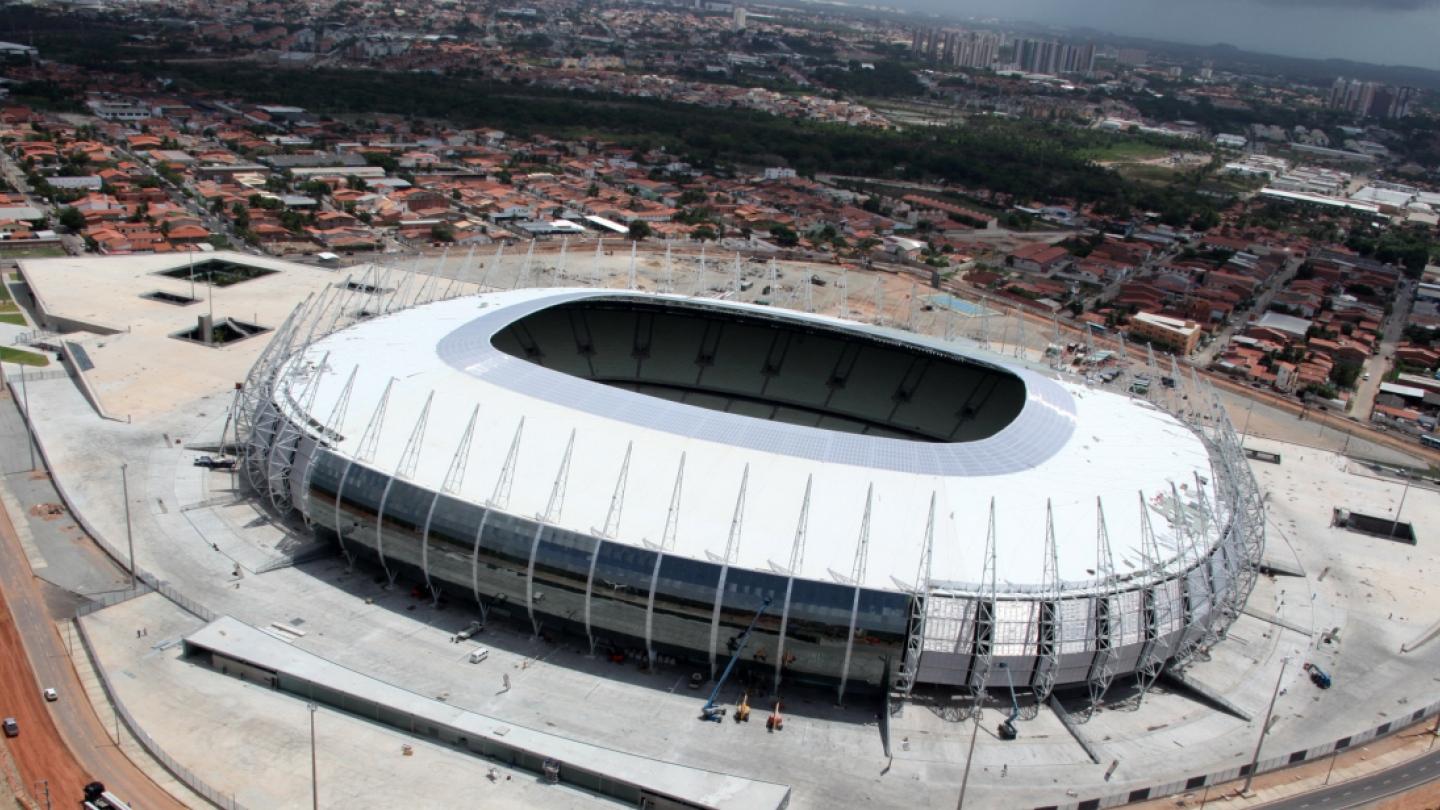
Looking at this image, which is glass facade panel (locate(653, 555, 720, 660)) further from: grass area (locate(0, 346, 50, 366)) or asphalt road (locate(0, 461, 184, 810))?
grass area (locate(0, 346, 50, 366))

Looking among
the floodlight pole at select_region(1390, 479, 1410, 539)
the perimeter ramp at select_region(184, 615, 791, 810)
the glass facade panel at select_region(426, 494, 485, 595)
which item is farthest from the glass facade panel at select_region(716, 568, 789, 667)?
the floodlight pole at select_region(1390, 479, 1410, 539)

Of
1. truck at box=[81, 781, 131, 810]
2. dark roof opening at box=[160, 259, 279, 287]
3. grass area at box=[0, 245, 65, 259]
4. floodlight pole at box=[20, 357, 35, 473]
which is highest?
truck at box=[81, 781, 131, 810]

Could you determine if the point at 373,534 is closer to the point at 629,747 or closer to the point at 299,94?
the point at 629,747

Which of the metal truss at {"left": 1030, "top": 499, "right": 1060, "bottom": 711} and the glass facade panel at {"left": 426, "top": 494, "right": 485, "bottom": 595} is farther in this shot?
the glass facade panel at {"left": 426, "top": 494, "right": 485, "bottom": 595}

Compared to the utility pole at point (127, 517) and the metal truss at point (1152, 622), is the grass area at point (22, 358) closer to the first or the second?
the utility pole at point (127, 517)

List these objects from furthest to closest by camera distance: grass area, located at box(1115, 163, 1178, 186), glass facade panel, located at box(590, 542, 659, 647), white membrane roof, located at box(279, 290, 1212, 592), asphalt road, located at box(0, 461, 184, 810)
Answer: grass area, located at box(1115, 163, 1178, 186) → white membrane roof, located at box(279, 290, 1212, 592) → glass facade panel, located at box(590, 542, 659, 647) → asphalt road, located at box(0, 461, 184, 810)

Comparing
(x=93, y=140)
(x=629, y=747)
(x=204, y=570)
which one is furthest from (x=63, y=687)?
(x=93, y=140)
